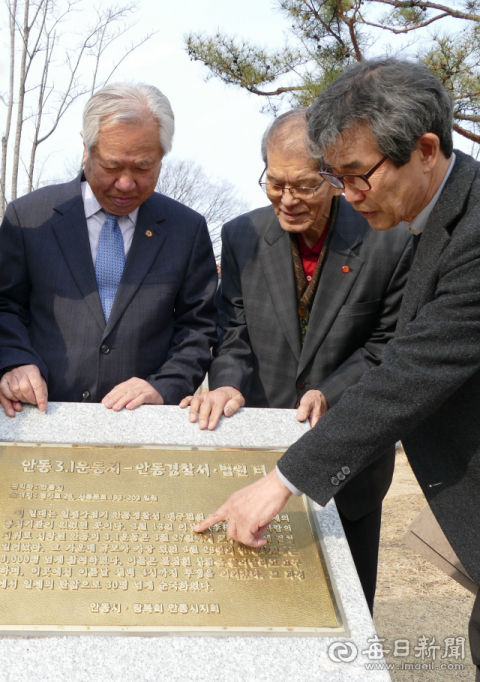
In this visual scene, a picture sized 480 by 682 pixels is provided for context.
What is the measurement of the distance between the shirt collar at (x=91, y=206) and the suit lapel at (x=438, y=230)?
1.37 meters

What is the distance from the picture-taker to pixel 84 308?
9.23 feet

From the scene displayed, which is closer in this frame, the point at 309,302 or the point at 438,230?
the point at 438,230

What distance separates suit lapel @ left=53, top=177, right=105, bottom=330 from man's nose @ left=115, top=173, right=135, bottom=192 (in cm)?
23

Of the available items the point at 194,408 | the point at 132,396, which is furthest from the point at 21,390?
the point at 194,408

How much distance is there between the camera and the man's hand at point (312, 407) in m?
2.64

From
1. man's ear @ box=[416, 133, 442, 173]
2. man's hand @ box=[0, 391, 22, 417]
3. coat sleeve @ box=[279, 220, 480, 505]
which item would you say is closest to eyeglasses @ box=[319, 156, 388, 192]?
man's ear @ box=[416, 133, 442, 173]

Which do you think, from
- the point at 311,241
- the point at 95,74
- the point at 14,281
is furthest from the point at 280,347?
the point at 95,74

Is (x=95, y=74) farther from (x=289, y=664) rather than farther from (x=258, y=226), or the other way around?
(x=289, y=664)

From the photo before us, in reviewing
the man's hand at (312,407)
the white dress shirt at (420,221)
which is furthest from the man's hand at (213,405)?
the white dress shirt at (420,221)

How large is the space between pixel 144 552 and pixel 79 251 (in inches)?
51.6

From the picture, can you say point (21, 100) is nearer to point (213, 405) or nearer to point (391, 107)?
point (213, 405)

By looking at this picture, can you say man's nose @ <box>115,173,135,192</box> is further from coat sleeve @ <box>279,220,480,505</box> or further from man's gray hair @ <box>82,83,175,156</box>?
coat sleeve @ <box>279,220,480,505</box>

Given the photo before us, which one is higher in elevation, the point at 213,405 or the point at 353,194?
the point at 353,194

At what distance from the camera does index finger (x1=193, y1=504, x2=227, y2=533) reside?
82.7 inches
